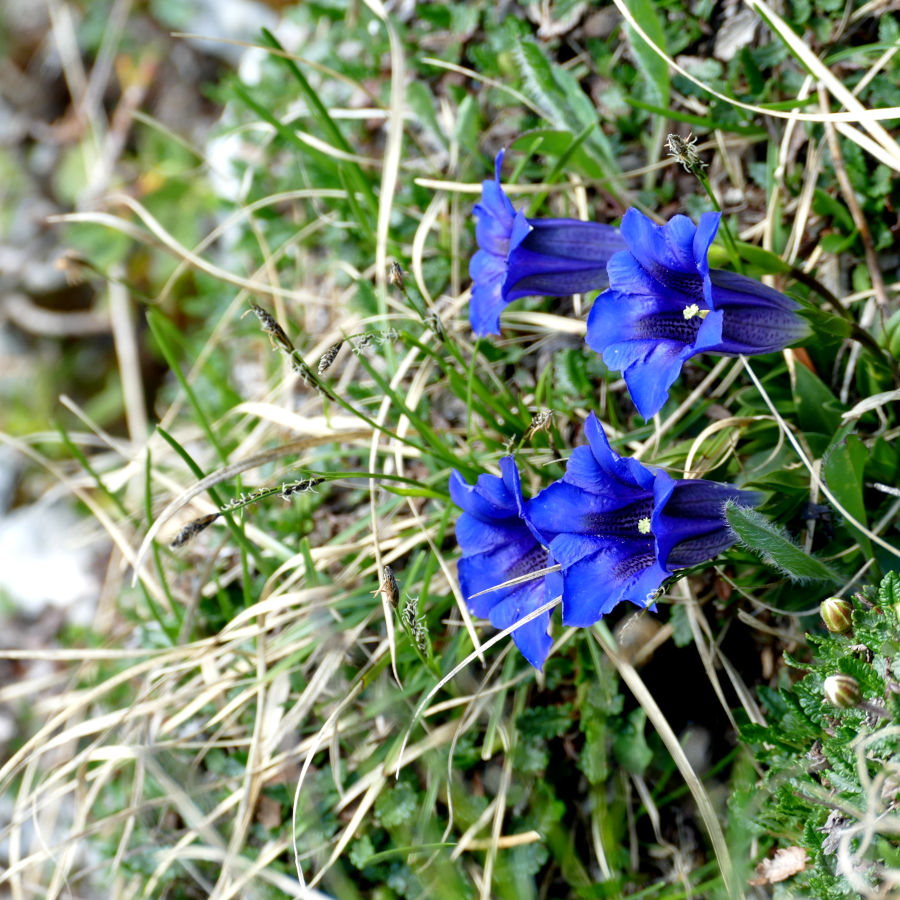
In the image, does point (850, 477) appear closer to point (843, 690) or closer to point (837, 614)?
point (837, 614)

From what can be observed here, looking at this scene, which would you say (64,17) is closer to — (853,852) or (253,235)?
(253,235)

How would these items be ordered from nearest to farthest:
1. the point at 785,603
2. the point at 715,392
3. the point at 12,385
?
the point at 785,603 → the point at 715,392 → the point at 12,385

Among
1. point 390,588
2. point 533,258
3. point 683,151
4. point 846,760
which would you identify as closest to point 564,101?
point 533,258

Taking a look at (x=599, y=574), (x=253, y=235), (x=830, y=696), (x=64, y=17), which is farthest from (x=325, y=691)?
(x=64, y=17)

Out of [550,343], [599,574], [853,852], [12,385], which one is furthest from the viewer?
[12,385]

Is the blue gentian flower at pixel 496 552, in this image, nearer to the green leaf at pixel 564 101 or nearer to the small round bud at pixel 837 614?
the small round bud at pixel 837 614

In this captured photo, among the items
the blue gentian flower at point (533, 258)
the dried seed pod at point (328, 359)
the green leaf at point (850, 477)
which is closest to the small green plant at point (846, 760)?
the green leaf at point (850, 477)
